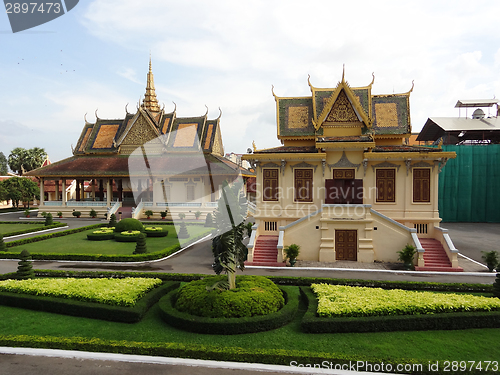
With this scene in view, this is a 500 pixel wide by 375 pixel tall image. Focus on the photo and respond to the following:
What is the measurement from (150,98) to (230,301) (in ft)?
143

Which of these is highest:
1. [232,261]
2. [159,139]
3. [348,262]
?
[159,139]

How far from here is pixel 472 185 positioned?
36094 mm

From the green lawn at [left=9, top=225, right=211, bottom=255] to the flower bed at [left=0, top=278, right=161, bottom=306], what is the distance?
7.72 metres

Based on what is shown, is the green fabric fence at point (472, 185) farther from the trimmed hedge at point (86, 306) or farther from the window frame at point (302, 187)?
the trimmed hedge at point (86, 306)

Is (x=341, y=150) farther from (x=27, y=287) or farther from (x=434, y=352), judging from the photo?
(x=27, y=287)

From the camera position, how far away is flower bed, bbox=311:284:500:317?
9297 mm

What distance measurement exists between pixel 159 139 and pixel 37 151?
3503cm

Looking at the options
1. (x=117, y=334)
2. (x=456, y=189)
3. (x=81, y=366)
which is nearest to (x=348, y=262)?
(x=117, y=334)

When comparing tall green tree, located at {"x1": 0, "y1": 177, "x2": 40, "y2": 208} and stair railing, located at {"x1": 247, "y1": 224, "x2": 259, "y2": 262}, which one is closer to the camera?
stair railing, located at {"x1": 247, "y1": 224, "x2": 259, "y2": 262}

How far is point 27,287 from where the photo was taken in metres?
11.3

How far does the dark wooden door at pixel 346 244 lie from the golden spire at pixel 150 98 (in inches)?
1479

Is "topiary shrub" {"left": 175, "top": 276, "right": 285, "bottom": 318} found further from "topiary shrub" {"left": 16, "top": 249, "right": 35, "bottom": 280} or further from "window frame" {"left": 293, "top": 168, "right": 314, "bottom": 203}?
"window frame" {"left": 293, "top": 168, "right": 314, "bottom": 203}

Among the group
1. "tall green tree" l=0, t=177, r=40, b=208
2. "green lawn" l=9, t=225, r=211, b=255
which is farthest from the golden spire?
"green lawn" l=9, t=225, r=211, b=255

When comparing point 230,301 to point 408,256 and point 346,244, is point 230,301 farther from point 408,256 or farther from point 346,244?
point 408,256
